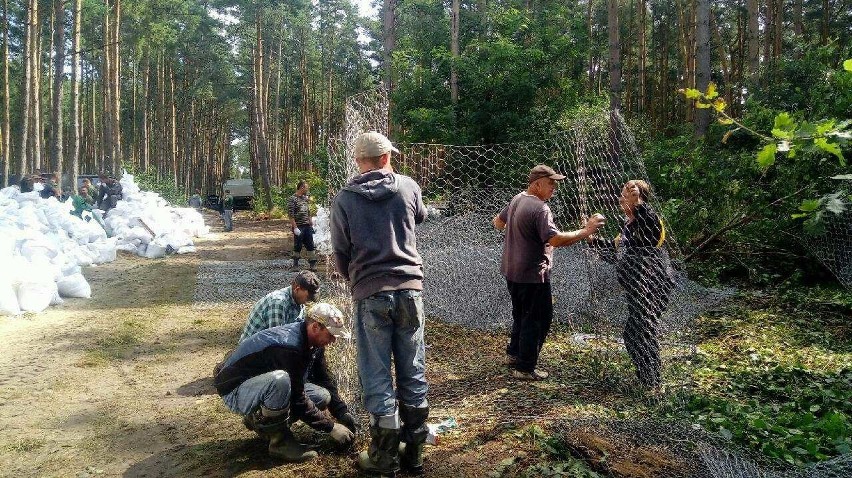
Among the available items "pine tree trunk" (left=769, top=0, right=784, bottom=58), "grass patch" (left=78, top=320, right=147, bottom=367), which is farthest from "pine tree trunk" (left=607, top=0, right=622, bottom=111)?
"grass patch" (left=78, top=320, right=147, bottom=367)

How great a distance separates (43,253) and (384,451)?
6.27m

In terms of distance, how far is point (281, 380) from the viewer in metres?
2.95

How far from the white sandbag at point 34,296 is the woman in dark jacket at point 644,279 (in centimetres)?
591

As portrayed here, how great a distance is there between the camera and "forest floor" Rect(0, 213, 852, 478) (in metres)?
3.05

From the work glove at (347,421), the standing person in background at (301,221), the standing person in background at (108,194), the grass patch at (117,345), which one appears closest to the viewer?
the work glove at (347,421)

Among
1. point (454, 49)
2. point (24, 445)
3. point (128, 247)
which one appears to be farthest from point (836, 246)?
point (128, 247)

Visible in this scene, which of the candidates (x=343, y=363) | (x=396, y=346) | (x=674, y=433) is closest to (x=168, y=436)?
(x=343, y=363)

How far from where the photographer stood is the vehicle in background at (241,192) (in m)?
27.8

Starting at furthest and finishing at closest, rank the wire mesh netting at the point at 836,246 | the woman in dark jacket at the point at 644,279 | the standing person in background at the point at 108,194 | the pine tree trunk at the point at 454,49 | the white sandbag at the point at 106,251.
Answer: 1. the standing person in background at the point at 108,194
2. the pine tree trunk at the point at 454,49
3. the white sandbag at the point at 106,251
4. the wire mesh netting at the point at 836,246
5. the woman in dark jacket at the point at 644,279

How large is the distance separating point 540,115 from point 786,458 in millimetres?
7943

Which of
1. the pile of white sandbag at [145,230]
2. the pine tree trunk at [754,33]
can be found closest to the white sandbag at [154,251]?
the pile of white sandbag at [145,230]

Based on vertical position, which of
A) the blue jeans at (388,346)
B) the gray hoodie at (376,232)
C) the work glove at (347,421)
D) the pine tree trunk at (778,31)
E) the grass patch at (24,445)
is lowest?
the grass patch at (24,445)

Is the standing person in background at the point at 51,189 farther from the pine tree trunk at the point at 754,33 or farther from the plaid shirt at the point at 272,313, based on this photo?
the pine tree trunk at the point at 754,33

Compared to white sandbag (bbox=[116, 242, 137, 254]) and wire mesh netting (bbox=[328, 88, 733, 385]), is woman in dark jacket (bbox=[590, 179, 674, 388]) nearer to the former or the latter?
wire mesh netting (bbox=[328, 88, 733, 385])
